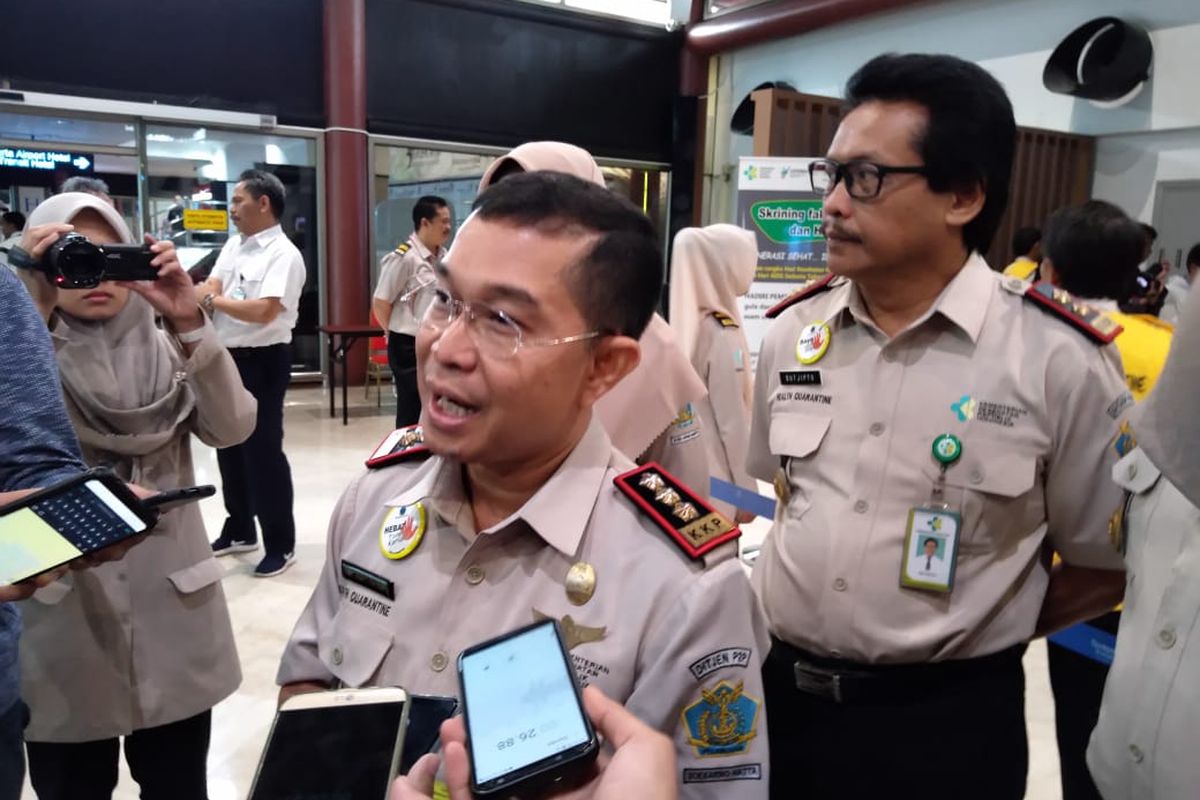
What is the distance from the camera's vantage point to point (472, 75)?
8.33m

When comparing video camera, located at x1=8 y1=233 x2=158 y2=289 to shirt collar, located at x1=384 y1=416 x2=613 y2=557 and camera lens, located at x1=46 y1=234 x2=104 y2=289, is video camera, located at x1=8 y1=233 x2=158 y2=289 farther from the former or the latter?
shirt collar, located at x1=384 y1=416 x2=613 y2=557

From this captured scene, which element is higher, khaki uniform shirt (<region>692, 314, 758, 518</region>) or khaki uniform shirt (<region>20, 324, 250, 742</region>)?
khaki uniform shirt (<region>692, 314, 758, 518</region>)

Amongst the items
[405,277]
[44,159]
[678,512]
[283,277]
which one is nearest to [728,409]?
[678,512]

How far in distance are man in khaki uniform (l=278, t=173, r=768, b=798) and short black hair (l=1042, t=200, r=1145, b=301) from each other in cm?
152

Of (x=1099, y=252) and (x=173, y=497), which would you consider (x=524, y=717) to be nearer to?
(x=173, y=497)

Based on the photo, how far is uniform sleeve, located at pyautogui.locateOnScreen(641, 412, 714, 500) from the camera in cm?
179

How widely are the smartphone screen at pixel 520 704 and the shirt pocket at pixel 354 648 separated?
10.4 inches

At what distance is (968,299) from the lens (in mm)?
1389

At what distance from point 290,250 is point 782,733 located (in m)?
3.20

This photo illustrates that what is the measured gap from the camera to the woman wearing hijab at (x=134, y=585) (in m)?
1.53

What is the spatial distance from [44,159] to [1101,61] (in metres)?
8.08

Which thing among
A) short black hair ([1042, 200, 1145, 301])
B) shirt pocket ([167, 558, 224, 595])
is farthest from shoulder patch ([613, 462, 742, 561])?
short black hair ([1042, 200, 1145, 301])

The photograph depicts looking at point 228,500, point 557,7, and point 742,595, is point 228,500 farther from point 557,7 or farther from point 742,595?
point 557,7

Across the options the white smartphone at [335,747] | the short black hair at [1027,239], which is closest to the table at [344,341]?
the short black hair at [1027,239]
